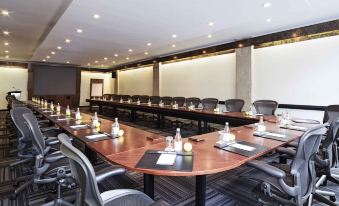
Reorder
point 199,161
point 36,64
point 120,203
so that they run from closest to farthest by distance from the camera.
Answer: point 120,203 → point 199,161 → point 36,64

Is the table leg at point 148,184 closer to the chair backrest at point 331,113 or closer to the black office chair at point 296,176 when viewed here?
the black office chair at point 296,176

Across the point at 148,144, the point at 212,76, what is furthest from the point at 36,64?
the point at 148,144

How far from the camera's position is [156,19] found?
4.75 meters

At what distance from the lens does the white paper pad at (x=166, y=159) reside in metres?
1.58

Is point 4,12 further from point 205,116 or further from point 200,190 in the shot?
point 200,190

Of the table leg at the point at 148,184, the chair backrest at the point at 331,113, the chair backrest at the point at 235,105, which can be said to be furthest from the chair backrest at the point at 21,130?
the chair backrest at the point at 331,113

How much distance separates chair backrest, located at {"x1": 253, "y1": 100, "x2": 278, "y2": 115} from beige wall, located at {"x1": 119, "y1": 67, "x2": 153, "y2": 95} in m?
7.16

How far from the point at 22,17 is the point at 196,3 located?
15.0ft

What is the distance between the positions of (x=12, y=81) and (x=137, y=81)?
7699 mm

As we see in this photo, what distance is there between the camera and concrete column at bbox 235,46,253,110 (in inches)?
258

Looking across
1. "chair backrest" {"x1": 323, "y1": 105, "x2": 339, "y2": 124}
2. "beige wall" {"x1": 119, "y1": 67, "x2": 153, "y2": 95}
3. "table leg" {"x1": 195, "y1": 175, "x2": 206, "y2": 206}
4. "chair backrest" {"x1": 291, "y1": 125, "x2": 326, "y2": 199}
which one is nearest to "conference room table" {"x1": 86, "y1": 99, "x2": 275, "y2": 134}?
"chair backrest" {"x1": 323, "y1": 105, "x2": 339, "y2": 124}

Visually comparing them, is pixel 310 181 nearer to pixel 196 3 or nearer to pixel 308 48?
pixel 196 3

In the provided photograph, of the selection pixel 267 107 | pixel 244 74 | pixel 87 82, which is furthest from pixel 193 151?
pixel 87 82

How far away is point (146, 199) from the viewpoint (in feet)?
4.90
